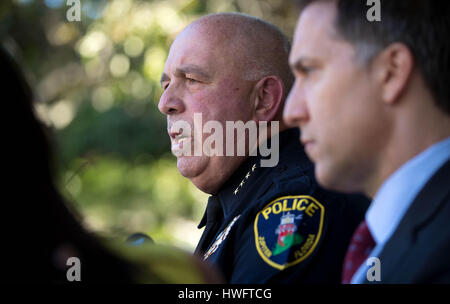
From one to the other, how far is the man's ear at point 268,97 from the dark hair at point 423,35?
1045mm

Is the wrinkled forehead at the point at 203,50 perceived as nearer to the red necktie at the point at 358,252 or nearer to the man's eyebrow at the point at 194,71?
the man's eyebrow at the point at 194,71

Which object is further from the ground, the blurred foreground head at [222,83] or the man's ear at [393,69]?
the blurred foreground head at [222,83]

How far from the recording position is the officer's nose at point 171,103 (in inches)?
98.8

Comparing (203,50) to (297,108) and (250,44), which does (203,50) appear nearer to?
(250,44)

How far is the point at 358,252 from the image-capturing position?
164cm

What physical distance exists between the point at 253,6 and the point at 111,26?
161 centimetres

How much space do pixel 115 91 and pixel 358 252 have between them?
6350 millimetres

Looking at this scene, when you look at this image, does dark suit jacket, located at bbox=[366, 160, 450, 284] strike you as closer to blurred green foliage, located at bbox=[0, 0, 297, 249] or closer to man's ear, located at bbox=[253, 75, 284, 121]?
man's ear, located at bbox=[253, 75, 284, 121]

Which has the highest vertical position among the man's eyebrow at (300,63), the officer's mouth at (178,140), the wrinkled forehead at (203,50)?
the wrinkled forehead at (203,50)

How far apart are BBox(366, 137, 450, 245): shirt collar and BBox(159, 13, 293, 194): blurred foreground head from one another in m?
1.00

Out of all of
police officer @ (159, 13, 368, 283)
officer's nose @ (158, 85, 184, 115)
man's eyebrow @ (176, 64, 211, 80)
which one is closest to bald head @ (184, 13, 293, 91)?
police officer @ (159, 13, 368, 283)

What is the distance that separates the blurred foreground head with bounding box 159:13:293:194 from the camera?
97.4 inches

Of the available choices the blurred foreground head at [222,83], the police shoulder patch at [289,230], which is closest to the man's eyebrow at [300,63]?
the police shoulder patch at [289,230]
